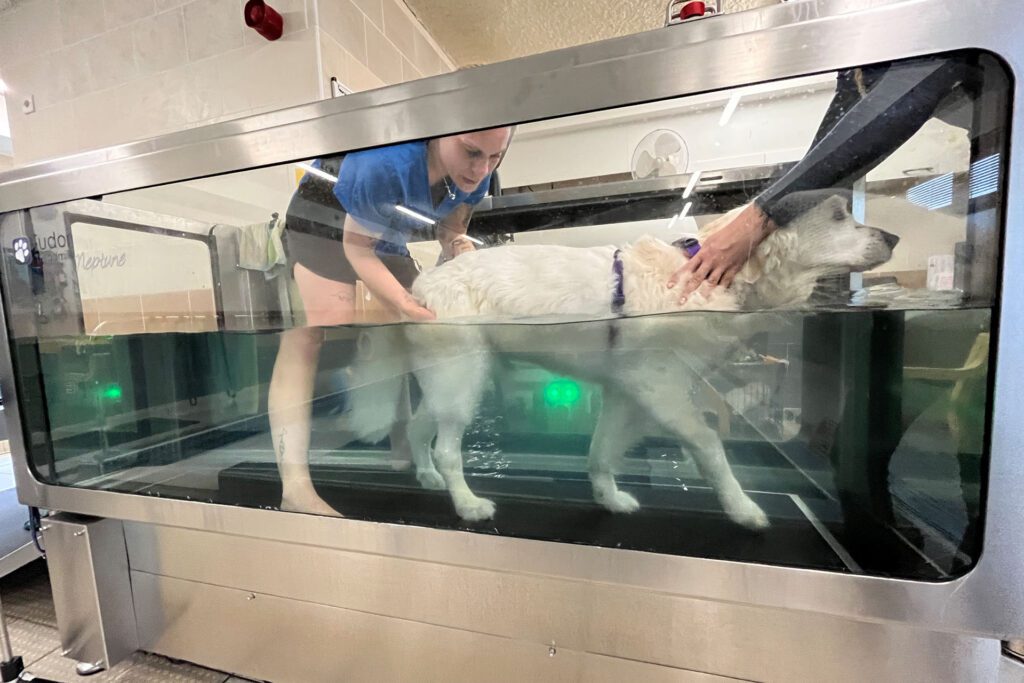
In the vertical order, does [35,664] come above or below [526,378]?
below

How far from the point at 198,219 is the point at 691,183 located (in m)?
0.94

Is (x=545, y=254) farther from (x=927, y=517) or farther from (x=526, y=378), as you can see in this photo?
(x=927, y=517)

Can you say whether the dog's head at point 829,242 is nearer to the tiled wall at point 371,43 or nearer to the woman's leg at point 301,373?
the woman's leg at point 301,373

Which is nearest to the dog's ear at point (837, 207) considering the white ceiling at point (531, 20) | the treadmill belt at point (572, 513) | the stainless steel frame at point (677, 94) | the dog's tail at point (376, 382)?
the stainless steel frame at point (677, 94)

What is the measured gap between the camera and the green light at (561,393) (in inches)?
29.1

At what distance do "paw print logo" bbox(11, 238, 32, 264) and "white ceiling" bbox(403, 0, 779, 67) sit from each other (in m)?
1.42

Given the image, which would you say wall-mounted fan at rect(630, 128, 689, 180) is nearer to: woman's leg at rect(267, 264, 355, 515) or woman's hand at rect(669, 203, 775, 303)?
woman's hand at rect(669, 203, 775, 303)

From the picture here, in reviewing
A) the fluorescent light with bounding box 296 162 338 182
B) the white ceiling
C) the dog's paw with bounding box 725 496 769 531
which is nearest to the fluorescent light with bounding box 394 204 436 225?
the fluorescent light with bounding box 296 162 338 182

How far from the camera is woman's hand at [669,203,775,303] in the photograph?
1.86 ft

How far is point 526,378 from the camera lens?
0.75 m

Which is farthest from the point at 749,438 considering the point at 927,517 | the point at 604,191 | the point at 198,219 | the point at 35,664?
the point at 35,664

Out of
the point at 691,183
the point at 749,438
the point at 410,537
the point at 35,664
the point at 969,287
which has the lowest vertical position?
the point at 35,664

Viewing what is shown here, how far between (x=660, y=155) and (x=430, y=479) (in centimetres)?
68

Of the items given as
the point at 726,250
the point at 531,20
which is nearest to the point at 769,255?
the point at 726,250
